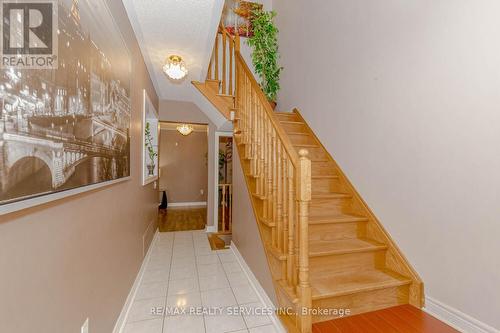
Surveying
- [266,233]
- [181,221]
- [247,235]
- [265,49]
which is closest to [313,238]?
[266,233]

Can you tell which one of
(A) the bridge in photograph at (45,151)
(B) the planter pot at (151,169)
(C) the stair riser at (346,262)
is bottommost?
(C) the stair riser at (346,262)

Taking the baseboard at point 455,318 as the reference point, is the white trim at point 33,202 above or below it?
above

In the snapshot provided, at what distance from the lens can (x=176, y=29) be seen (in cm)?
222

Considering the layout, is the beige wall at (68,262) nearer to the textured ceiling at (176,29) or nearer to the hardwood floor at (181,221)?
the textured ceiling at (176,29)

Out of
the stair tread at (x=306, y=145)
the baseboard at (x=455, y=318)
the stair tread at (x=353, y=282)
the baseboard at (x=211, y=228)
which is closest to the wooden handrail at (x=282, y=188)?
the stair tread at (x=353, y=282)

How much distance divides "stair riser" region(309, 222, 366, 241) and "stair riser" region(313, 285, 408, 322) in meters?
0.53

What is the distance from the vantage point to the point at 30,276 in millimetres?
762

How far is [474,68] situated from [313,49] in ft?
7.04

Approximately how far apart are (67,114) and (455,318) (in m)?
2.47

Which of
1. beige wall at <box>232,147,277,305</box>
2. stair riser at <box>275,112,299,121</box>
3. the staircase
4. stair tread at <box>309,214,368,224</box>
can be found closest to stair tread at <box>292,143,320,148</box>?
the staircase

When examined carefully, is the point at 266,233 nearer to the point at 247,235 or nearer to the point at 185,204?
the point at 247,235

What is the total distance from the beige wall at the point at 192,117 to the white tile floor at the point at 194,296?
1.42 metres

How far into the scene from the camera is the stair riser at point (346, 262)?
1.86 meters

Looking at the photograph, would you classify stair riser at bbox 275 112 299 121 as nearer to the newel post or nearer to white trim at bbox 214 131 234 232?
white trim at bbox 214 131 234 232
